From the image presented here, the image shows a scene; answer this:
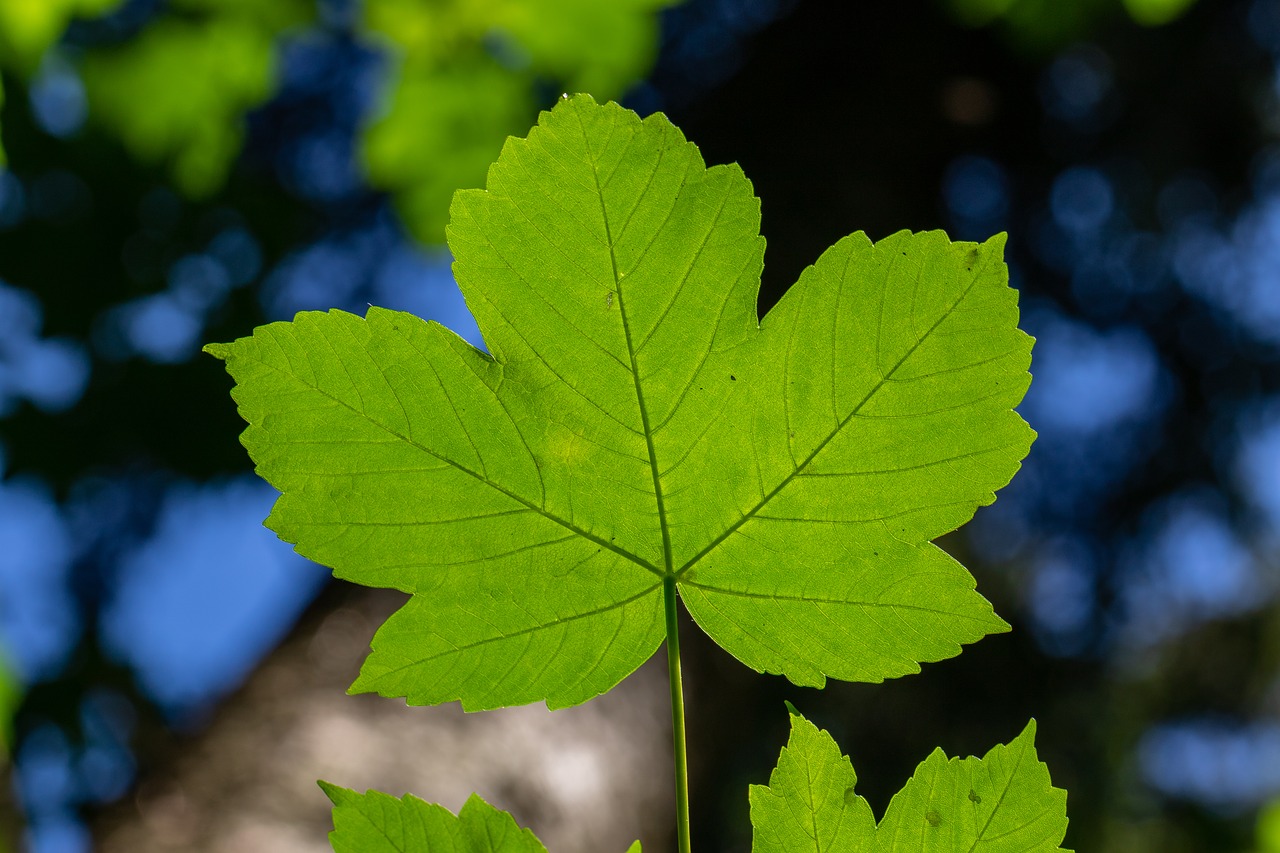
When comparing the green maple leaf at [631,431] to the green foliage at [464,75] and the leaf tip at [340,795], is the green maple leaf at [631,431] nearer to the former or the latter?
the leaf tip at [340,795]

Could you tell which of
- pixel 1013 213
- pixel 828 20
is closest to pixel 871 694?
pixel 1013 213

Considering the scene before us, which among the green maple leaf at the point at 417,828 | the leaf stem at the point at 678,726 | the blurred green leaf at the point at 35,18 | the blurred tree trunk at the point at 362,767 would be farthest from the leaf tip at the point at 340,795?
the blurred green leaf at the point at 35,18

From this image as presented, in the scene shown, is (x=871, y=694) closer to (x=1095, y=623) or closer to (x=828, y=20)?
(x=1095, y=623)

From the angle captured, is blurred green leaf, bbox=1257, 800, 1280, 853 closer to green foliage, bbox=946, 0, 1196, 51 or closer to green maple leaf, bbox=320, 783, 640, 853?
green foliage, bbox=946, 0, 1196, 51

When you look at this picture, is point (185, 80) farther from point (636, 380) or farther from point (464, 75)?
point (636, 380)

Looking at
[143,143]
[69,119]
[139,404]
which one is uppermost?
[69,119]
